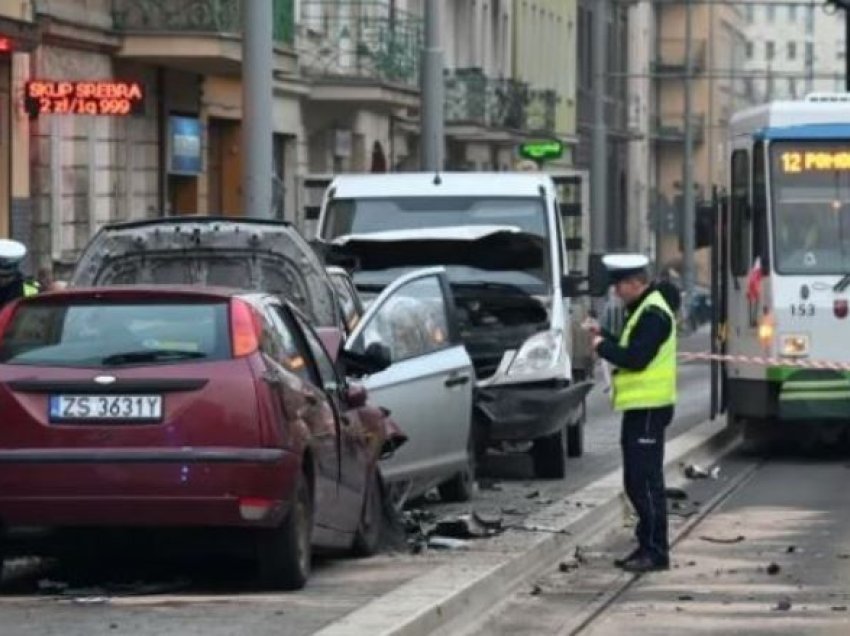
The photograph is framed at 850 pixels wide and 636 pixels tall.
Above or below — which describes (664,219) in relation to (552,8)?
below

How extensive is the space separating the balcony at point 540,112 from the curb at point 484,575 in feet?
136

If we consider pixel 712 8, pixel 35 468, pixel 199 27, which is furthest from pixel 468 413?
pixel 712 8

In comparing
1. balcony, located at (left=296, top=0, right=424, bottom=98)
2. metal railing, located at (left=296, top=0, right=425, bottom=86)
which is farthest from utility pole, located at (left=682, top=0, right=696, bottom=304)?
metal railing, located at (left=296, top=0, right=425, bottom=86)

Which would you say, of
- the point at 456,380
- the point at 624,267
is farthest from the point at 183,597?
the point at 456,380

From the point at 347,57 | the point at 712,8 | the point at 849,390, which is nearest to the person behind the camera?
the point at 849,390

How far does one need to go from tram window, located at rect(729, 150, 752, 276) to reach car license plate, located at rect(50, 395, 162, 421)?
13.7m

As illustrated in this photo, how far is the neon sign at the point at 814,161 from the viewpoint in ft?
82.9

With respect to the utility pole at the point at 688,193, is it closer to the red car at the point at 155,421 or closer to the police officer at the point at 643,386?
the police officer at the point at 643,386

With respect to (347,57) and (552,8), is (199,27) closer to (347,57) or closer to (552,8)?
(347,57)

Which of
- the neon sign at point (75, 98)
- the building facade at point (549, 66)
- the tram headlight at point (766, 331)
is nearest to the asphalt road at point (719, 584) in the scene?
the tram headlight at point (766, 331)

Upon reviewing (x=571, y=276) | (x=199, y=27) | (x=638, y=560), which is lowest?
(x=638, y=560)

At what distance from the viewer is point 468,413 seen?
18.4 m

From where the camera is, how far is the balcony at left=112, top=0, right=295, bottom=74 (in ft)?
112

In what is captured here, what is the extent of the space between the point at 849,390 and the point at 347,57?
71.7 feet
